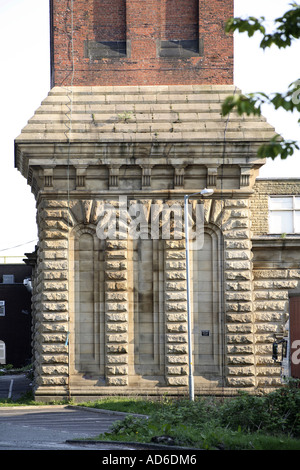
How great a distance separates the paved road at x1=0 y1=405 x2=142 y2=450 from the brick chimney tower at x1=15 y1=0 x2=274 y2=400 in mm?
1815

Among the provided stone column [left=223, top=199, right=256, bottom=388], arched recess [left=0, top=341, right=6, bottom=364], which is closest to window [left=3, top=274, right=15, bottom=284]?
arched recess [left=0, top=341, right=6, bottom=364]

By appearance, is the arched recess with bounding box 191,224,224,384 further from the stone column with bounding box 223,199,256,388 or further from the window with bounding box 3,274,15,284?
the window with bounding box 3,274,15,284

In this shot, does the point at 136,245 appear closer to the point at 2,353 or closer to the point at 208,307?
the point at 208,307

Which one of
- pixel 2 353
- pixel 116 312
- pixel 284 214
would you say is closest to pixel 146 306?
pixel 116 312

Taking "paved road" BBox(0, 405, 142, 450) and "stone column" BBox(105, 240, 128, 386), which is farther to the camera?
"stone column" BBox(105, 240, 128, 386)

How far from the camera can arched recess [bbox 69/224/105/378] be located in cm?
3075

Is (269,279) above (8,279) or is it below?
below

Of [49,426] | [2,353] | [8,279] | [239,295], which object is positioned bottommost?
[49,426]

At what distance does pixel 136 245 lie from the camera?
3119cm

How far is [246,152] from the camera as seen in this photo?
1211 inches

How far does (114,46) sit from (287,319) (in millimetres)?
11565

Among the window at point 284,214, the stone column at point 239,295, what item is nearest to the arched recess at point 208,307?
the stone column at point 239,295

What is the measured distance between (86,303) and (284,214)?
8.04 meters

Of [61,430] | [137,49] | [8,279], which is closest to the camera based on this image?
[61,430]
